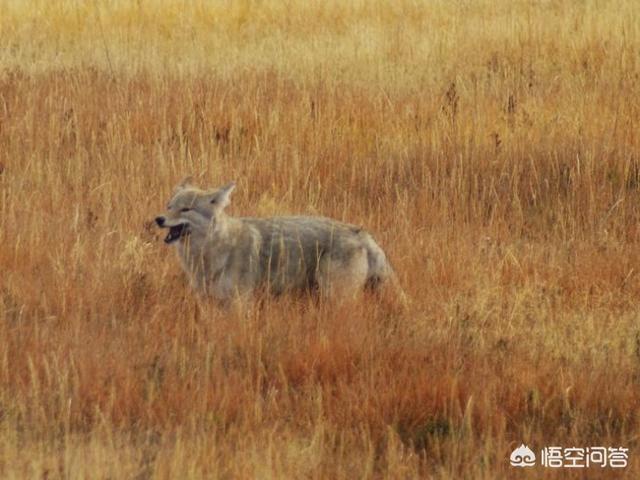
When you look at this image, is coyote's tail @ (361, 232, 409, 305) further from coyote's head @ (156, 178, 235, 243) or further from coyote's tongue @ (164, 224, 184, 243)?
coyote's tongue @ (164, 224, 184, 243)

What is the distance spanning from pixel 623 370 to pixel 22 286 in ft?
10.8

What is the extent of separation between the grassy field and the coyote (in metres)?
0.20

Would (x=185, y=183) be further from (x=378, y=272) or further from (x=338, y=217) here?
(x=338, y=217)

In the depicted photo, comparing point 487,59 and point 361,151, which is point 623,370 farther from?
point 487,59

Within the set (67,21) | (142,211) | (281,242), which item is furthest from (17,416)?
(67,21)

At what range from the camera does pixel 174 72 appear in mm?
13508

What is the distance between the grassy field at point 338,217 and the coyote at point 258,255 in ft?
0.65

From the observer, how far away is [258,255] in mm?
7520

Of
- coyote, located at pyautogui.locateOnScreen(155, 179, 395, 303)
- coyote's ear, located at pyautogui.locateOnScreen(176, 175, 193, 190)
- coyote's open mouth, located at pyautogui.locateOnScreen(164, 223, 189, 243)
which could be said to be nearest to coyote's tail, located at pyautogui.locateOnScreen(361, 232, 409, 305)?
coyote, located at pyautogui.locateOnScreen(155, 179, 395, 303)

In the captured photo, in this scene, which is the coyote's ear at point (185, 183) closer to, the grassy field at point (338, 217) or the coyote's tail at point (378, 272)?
the grassy field at point (338, 217)

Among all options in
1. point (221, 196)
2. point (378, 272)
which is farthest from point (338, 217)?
point (221, 196)

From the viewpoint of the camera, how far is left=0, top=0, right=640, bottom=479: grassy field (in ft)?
17.9

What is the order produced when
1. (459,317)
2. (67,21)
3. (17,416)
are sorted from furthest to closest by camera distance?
1. (67,21)
2. (459,317)
3. (17,416)

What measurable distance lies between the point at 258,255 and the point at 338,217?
72.7 inches
